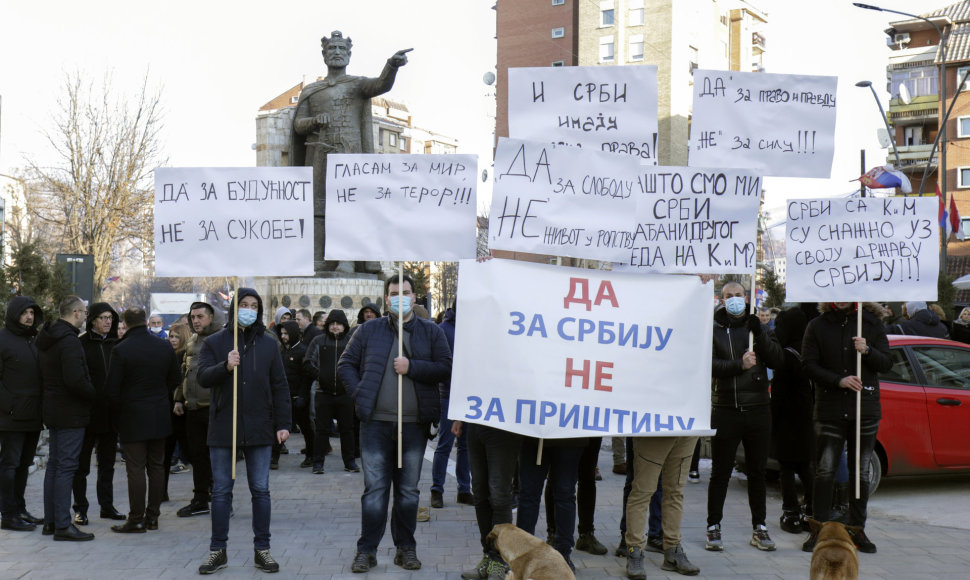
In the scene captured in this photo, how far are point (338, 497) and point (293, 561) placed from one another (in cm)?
283

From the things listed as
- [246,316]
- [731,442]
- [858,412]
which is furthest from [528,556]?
[858,412]

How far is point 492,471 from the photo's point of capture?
6543 mm

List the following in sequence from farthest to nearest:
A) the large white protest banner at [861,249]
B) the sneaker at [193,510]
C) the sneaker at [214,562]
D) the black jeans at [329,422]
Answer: the black jeans at [329,422]
the sneaker at [193,510]
the large white protest banner at [861,249]
the sneaker at [214,562]

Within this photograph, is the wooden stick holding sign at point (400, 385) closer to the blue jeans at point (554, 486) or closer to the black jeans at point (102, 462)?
the blue jeans at point (554, 486)

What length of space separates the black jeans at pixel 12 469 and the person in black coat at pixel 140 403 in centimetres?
89

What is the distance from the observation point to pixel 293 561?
7.09m

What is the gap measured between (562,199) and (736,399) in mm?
2048

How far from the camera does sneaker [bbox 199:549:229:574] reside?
6676 mm

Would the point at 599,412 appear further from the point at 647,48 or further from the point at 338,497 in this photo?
the point at 647,48

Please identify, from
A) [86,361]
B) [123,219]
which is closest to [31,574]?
[86,361]

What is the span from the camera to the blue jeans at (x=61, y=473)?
7.95 m

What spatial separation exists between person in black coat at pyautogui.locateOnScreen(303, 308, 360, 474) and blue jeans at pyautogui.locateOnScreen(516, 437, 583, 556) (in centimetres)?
532

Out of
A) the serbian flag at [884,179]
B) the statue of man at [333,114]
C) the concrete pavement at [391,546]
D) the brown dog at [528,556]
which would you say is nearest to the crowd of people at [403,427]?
the concrete pavement at [391,546]

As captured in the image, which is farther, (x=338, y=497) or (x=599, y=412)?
(x=338, y=497)
